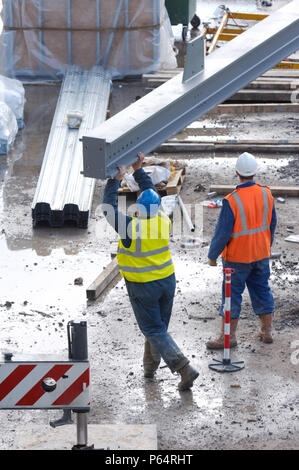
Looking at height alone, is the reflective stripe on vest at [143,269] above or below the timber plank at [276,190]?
below

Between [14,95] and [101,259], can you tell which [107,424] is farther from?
[14,95]

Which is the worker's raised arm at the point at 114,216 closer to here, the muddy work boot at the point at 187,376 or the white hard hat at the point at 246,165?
the muddy work boot at the point at 187,376

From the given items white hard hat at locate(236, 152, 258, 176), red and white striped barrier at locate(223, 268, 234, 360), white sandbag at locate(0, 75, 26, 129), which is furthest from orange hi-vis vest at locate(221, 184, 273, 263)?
white sandbag at locate(0, 75, 26, 129)

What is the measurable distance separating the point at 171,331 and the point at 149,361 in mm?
924

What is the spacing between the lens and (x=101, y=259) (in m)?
10.2

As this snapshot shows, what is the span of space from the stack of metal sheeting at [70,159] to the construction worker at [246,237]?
379 centimetres

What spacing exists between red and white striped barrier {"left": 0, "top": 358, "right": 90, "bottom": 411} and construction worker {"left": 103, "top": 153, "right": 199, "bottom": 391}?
1.71 meters

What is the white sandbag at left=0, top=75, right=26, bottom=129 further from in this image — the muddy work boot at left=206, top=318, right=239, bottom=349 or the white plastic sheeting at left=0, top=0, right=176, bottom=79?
the muddy work boot at left=206, top=318, right=239, bottom=349

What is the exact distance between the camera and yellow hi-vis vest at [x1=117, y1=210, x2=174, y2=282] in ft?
22.3

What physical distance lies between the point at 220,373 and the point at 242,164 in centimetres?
199

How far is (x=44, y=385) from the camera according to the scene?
534 cm

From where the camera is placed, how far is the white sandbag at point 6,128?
14.1 metres

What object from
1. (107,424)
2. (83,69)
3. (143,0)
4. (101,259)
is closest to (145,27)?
(143,0)

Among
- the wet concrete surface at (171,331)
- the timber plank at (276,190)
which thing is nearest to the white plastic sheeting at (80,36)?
the wet concrete surface at (171,331)
